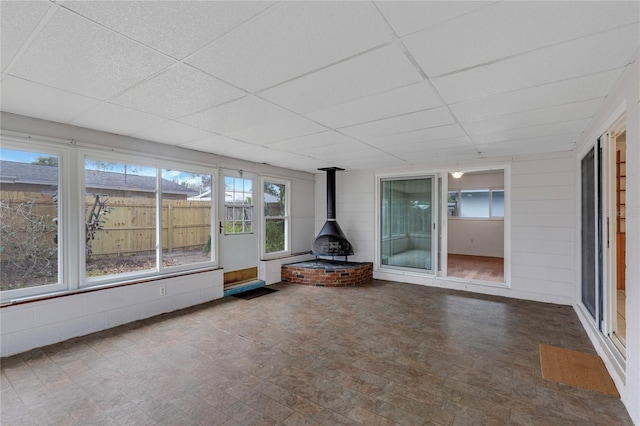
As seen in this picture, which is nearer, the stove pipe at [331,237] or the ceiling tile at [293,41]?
the ceiling tile at [293,41]

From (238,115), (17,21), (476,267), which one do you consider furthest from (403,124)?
(476,267)

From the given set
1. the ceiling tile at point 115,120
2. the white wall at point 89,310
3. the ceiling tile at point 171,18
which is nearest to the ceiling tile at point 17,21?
the ceiling tile at point 171,18

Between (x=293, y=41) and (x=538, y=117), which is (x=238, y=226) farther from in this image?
(x=538, y=117)

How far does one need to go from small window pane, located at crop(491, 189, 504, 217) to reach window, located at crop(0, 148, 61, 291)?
9.60m

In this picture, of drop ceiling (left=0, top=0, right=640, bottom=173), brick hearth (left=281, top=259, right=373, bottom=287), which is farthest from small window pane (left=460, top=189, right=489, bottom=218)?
drop ceiling (left=0, top=0, right=640, bottom=173)

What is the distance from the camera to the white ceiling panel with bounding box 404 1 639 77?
142cm

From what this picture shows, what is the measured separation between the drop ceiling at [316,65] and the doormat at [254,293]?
2750mm

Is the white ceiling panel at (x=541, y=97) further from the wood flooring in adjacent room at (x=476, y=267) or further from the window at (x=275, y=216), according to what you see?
the window at (x=275, y=216)

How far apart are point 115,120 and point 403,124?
10.2ft

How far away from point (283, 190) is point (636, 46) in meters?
5.38

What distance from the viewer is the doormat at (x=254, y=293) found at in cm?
491

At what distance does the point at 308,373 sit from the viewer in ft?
8.41

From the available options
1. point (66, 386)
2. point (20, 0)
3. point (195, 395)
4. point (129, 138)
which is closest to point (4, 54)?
point (20, 0)

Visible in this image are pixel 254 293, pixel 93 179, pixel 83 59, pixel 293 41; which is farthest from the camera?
pixel 254 293
